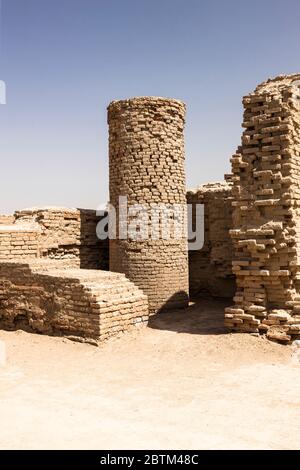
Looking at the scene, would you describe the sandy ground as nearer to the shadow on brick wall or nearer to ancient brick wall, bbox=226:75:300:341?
ancient brick wall, bbox=226:75:300:341

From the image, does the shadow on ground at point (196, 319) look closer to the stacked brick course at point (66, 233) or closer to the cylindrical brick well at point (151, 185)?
the cylindrical brick well at point (151, 185)

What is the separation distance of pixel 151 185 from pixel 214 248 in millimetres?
3067

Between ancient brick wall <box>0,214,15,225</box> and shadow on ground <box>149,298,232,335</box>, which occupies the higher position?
ancient brick wall <box>0,214,15,225</box>

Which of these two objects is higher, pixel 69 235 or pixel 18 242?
pixel 69 235

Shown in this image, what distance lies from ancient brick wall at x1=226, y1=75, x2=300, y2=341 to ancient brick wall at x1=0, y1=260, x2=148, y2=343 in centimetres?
215

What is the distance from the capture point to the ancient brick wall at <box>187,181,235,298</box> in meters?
13.3

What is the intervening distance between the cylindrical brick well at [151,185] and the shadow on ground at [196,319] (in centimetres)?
51

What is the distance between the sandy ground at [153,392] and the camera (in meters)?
4.53

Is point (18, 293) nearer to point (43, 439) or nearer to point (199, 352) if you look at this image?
point (199, 352)

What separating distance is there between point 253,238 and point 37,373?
4.64 meters

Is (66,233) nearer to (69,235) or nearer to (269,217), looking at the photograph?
(69,235)

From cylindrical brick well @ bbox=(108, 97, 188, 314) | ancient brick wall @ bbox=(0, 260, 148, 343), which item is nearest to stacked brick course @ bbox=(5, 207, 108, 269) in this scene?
cylindrical brick well @ bbox=(108, 97, 188, 314)

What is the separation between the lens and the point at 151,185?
11828 mm

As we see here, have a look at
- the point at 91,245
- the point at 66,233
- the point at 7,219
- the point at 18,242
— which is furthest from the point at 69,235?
the point at 7,219
